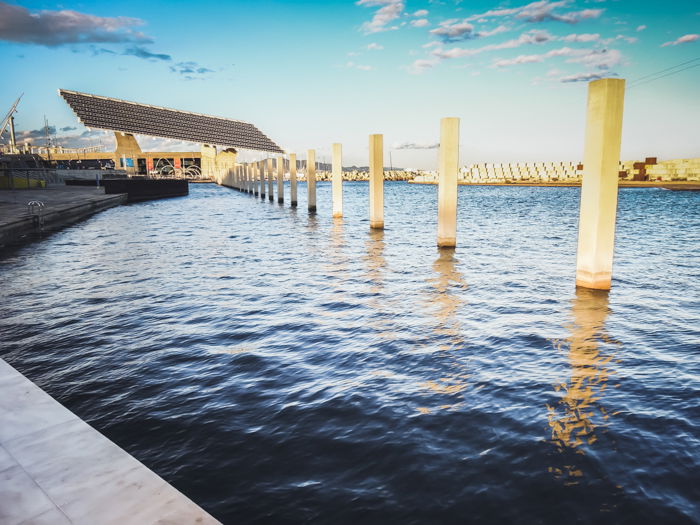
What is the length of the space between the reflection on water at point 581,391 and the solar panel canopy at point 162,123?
344 feet

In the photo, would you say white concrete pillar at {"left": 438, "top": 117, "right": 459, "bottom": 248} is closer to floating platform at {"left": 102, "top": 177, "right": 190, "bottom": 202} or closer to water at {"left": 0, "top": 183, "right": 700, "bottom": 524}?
water at {"left": 0, "top": 183, "right": 700, "bottom": 524}

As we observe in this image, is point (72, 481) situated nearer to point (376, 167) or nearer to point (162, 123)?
point (376, 167)

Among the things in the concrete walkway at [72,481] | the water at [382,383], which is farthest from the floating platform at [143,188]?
the concrete walkway at [72,481]

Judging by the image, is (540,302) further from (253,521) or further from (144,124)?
(144,124)

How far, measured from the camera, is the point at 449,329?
662cm

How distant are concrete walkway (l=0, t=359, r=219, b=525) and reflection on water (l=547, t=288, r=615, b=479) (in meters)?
2.52

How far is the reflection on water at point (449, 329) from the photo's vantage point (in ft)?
15.2

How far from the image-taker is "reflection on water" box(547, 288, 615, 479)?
3732mm

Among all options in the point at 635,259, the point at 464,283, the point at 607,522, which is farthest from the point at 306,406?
the point at 635,259

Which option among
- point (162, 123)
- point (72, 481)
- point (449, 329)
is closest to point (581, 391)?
point (449, 329)

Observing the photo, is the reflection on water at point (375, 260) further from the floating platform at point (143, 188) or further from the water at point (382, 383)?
the floating platform at point (143, 188)

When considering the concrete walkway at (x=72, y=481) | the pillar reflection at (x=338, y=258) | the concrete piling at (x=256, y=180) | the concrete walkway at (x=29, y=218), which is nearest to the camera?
the concrete walkway at (x=72, y=481)

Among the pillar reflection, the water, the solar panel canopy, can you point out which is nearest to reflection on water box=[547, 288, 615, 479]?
the water

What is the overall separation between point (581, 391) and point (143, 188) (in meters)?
41.5
